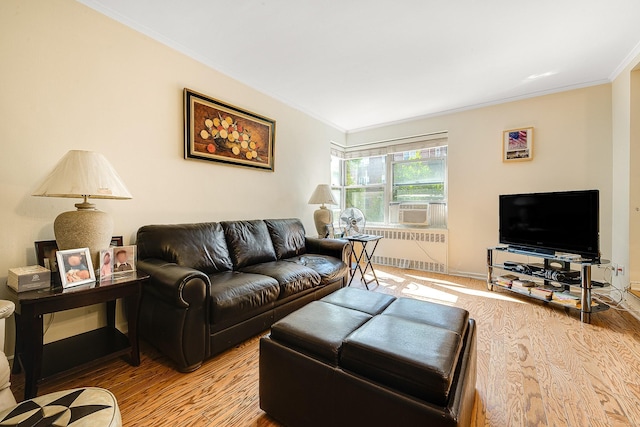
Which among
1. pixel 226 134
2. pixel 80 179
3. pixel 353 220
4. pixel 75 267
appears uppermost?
pixel 226 134

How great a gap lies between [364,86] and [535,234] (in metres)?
2.48

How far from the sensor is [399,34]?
6.93 feet

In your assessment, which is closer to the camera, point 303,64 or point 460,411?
point 460,411

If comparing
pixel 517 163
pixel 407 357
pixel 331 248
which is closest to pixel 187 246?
pixel 331 248

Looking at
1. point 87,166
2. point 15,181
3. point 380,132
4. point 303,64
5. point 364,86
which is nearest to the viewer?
point 87,166

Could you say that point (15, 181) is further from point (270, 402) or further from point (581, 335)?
point (581, 335)

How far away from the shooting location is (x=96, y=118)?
1.87 metres

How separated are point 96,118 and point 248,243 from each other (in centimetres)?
149

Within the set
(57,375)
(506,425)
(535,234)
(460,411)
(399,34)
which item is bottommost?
(506,425)

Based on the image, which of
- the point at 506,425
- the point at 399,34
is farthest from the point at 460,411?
the point at 399,34

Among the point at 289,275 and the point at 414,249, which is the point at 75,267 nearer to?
the point at 289,275

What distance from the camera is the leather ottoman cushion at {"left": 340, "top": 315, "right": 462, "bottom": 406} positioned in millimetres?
898

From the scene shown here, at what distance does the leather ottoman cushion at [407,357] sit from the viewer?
35.4 inches

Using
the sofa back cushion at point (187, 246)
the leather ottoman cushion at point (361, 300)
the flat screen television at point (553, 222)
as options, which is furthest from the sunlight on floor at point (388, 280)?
the sofa back cushion at point (187, 246)
